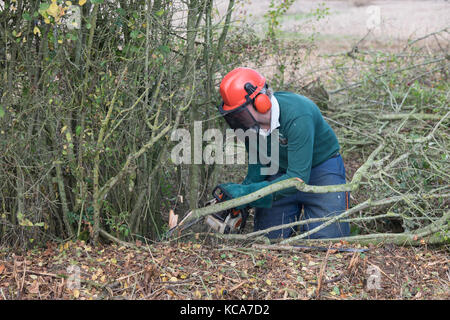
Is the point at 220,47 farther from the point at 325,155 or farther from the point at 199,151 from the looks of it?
the point at 325,155

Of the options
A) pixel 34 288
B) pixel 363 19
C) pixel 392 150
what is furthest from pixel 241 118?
pixel 363 19

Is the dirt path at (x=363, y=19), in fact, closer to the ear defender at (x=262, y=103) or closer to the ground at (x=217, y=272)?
the ear defender at (x=262, y=103)

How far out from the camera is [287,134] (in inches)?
160

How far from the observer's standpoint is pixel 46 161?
347 cm

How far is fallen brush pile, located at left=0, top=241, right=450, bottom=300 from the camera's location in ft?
10.1

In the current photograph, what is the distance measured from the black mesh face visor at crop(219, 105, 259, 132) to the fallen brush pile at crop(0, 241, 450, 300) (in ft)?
3.24

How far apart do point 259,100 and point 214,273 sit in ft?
4.45

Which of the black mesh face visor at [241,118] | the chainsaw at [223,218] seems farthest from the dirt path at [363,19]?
the chainsaw at [223,218]

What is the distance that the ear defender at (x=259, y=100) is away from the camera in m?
3.81

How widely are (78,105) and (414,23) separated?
13.1 m

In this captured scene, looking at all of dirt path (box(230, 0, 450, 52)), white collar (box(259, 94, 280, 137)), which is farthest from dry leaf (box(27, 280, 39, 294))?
dirt path (box(230, 0, 450, 52))

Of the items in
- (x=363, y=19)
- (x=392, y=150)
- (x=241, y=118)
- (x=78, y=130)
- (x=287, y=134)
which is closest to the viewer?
(x=78, y=130)

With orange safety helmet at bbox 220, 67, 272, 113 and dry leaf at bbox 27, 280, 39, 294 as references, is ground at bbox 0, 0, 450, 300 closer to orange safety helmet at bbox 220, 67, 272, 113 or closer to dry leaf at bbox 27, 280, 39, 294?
dry leaf at bbox 27, 280, 39, 294

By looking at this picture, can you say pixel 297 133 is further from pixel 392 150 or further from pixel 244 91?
pixel 392 150
